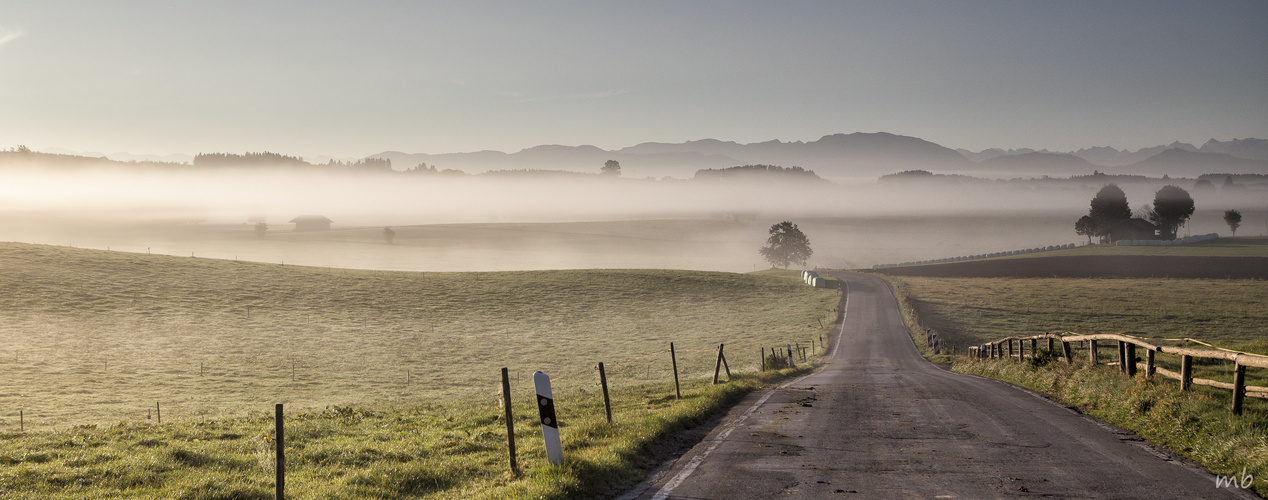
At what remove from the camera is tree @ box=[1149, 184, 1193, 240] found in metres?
155

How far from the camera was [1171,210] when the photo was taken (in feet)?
510

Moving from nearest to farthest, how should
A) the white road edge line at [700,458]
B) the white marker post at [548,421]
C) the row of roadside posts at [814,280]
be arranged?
the white road edge line at [700,458] < the white marker post at [548,421] < the row of roadside posts at [814,280]

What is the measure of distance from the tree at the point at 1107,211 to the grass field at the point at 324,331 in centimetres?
10338

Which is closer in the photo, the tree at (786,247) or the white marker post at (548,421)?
the white marker post at (548,421)

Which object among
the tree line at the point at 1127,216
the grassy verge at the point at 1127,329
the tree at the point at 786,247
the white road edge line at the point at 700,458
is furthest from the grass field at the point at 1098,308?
the tree line at the point at 1127,216

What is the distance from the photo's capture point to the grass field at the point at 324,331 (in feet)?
113

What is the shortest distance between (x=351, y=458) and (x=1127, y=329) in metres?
57.4

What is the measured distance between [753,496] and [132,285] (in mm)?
71598

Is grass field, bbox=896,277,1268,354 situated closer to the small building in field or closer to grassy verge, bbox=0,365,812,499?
grassy verge, bbox=0,365,812,499

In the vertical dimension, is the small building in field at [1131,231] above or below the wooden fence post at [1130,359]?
above

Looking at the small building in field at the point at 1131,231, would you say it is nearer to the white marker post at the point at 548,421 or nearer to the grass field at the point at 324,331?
the grass field at the point at 324,331

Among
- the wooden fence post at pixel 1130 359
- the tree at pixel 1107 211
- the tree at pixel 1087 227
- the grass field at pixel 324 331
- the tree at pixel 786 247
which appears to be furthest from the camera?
the tree at pixel 1087 227

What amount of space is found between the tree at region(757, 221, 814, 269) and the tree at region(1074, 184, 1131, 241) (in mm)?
65369

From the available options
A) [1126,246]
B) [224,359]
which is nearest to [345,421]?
[224,359]
